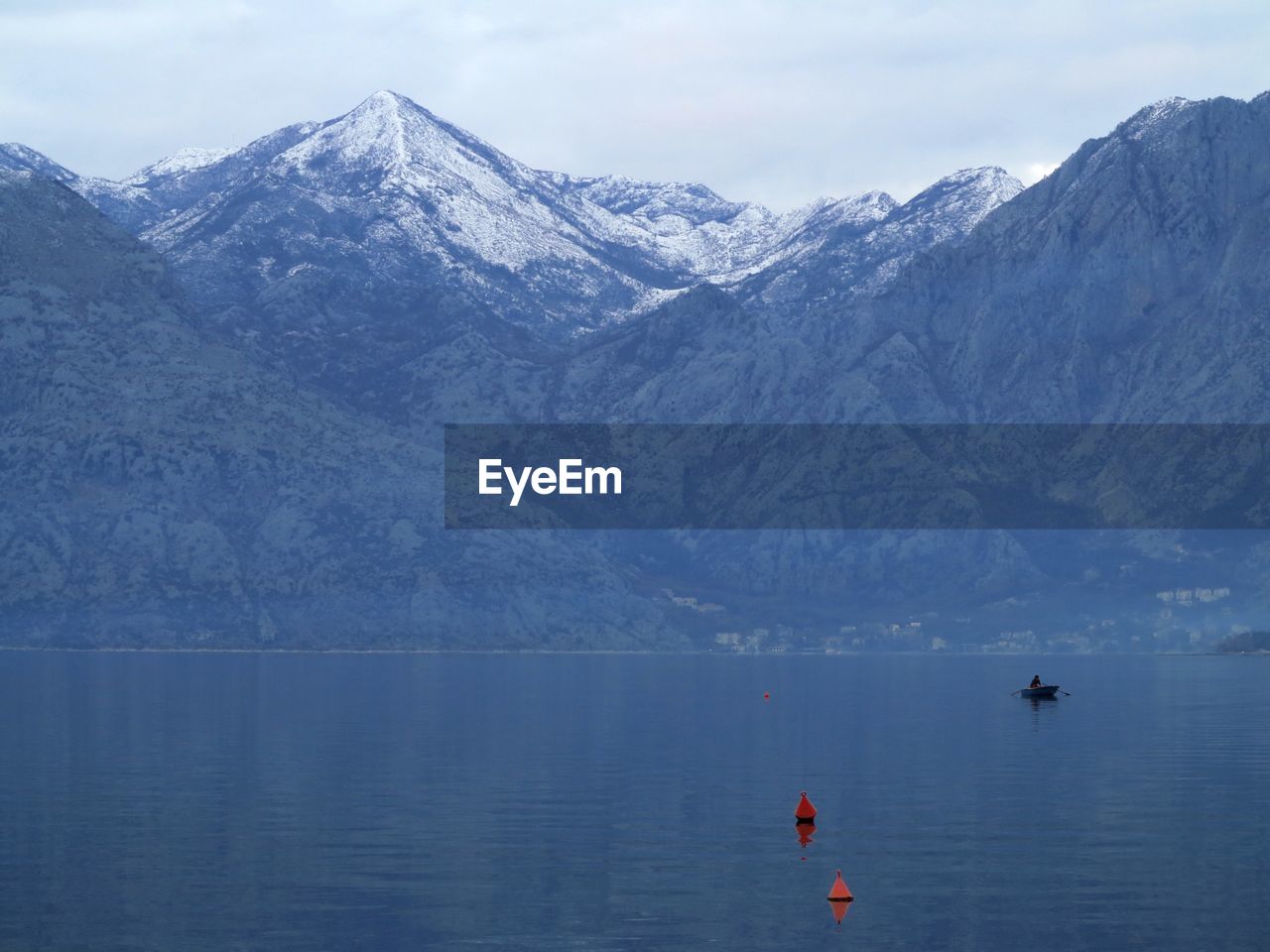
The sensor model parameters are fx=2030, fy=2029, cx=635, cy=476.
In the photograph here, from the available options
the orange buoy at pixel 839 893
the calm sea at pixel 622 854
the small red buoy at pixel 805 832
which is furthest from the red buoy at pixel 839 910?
the small red buoy at pixel 805 832

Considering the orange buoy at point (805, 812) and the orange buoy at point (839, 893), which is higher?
the orange buoy at point (805, 812)

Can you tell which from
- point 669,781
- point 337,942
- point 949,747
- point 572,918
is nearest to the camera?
point 337,942

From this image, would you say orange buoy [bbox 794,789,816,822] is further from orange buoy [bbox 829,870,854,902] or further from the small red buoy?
orange buoy [bbox 829,870,854,902]

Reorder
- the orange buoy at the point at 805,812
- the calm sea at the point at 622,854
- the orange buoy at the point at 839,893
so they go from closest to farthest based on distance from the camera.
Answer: the calm sea at the point at 622,854 → the orange buoy at the point at 839,893 → the orange buoy at the point at 805,812

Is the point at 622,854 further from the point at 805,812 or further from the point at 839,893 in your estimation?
the point at 839,893

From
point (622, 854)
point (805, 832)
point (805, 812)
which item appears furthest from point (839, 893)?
point (805, 812)

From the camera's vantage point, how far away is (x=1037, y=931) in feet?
293

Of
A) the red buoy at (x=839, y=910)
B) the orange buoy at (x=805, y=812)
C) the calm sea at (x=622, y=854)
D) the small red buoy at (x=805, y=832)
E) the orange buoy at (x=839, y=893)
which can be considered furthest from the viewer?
the orange buoy at (x=805, y=812)

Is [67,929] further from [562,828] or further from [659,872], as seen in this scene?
[562,828]

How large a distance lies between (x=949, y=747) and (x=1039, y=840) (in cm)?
7802

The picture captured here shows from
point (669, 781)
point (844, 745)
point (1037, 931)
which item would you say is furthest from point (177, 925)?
point (844, 745)

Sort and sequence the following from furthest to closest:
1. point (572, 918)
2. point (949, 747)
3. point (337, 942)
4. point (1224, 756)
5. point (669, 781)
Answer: point (949, 747) → point (1224, 756) → point (669, 781) → point (572, 918) → point (337, 942)

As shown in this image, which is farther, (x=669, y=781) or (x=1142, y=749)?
(x=1142, y=749)

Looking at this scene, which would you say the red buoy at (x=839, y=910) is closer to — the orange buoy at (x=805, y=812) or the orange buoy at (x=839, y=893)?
the orange buoy at (x=839, y=893)
